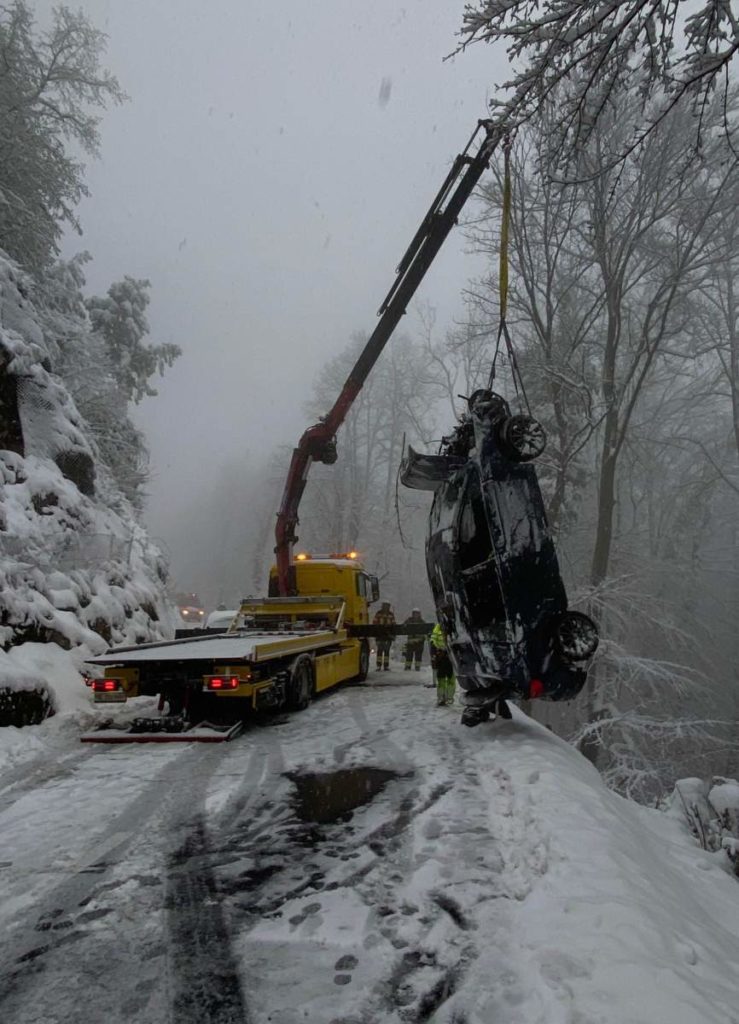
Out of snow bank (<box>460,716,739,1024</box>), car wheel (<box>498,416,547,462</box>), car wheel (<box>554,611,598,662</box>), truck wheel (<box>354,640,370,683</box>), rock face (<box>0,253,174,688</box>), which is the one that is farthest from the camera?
truck wheel (<box>354,640,370,683</box>)

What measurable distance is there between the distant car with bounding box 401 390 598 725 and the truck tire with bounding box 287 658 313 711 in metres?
3.09

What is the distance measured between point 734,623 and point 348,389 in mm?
15495

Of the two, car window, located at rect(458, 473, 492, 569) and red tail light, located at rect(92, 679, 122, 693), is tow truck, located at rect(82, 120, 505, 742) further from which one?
car window, located at rect(458, 473, 492, 569)

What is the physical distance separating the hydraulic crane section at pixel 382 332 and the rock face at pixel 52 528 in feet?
11.8

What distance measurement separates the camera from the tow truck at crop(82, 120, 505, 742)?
761 centimetres

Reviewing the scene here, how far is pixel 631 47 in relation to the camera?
3812 mm

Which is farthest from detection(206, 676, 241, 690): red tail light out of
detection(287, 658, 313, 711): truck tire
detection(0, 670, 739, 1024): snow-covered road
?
detection(287, 658, 313, 711): truck tire

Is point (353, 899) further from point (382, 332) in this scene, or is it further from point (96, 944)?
point (382, 332)

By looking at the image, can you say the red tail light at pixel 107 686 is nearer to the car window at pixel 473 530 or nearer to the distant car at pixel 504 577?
the distant car at pixel 504 577

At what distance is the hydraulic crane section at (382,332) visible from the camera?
10961mm

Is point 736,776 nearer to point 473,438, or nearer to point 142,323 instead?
point 473,438

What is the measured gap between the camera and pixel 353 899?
3.50 metres

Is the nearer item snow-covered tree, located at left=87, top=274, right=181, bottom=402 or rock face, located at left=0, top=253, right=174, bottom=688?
rock face, located at left=0, top=253, right=174, bottom=688

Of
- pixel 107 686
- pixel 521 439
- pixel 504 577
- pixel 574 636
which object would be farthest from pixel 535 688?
pixel 107 686
